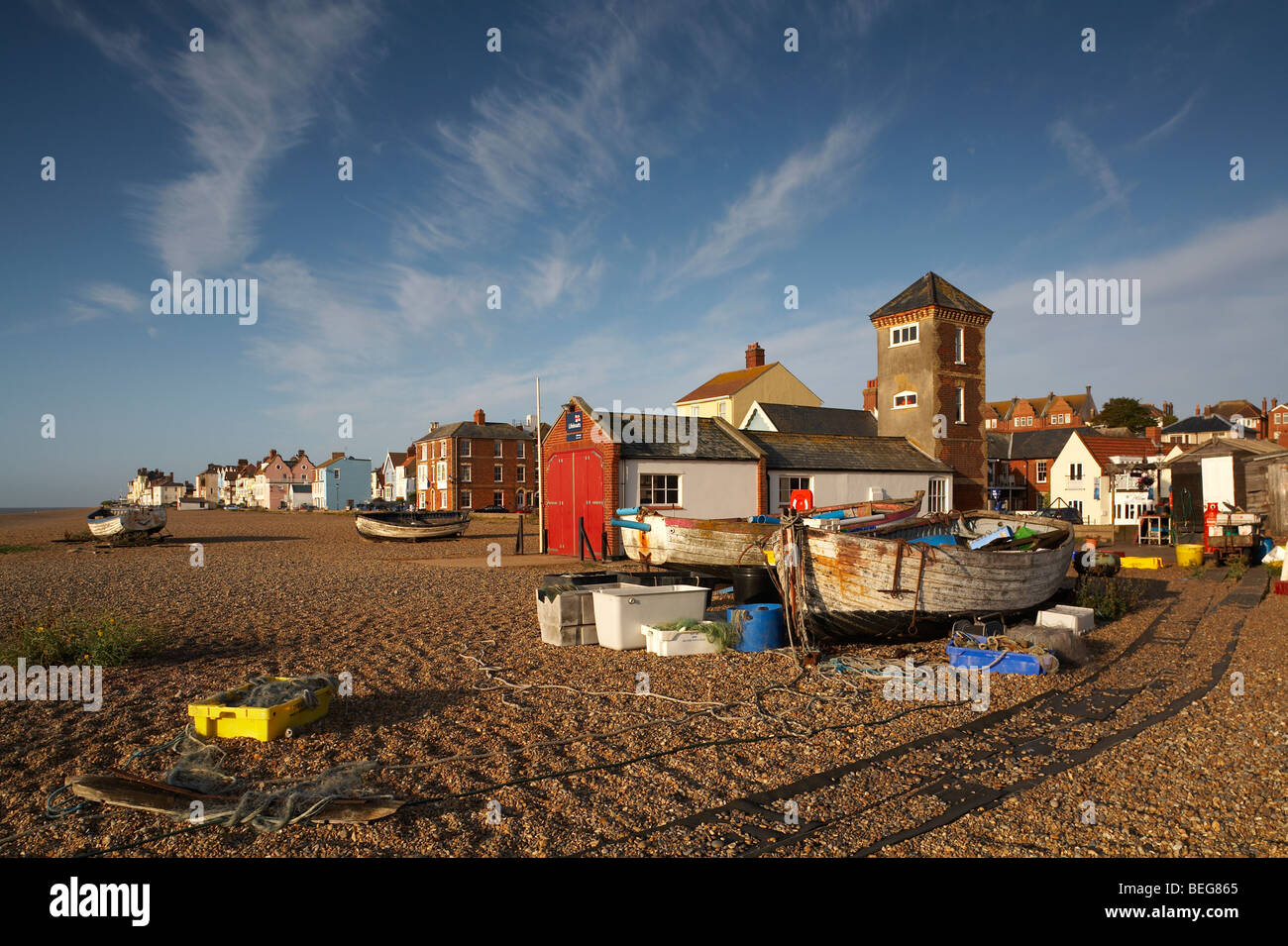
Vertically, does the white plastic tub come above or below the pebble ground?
above

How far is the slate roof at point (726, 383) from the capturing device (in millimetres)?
54906

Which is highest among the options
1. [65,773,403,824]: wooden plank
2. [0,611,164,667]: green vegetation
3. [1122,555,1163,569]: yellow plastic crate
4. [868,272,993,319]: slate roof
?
[868,272,993,319]: slate roof

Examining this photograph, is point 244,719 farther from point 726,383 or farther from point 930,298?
point 726,383

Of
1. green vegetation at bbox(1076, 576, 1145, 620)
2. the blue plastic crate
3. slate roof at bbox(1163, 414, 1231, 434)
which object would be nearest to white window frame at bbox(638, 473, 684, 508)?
green vegetation at bbox(1076, 576, 1145, 620)

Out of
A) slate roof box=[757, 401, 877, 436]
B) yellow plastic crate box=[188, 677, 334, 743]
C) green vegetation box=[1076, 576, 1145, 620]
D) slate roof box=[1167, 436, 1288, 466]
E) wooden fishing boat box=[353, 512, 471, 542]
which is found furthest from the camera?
slate roof box=[757, 401, 877, 436]

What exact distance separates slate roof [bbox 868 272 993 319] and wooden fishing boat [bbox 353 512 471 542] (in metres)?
20.9

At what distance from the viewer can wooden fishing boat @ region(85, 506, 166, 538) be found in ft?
94.9

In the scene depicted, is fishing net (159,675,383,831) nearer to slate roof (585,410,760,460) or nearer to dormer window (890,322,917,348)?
slate roof (585,410,760,460)

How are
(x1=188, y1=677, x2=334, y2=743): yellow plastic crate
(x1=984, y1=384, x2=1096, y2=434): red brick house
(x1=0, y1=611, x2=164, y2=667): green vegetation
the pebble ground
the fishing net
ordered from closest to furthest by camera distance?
the pebble ground → the fishing net → (x1=188, y1=677, x2=334, y2=743): yellow plastic crate → (x1=0, y1=611, x2=164, y2=667): green vegetation → (x1=984, y1=384, x2=1096, y2=434): red brick house

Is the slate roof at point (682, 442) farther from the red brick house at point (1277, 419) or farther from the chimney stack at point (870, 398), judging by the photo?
the red brick house at point (1277, 419)

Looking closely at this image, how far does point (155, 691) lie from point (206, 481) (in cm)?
17295
